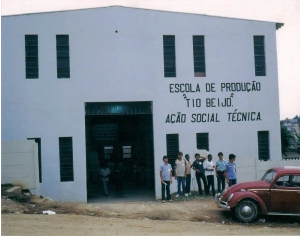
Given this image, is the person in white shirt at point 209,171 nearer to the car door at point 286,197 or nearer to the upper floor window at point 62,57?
the car door at point 286,197

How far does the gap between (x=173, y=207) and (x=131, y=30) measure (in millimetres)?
8183

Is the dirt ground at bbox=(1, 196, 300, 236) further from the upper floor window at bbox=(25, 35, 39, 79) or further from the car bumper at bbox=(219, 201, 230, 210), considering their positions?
the upper floor window at bbox=(25, 35, 39, 79)

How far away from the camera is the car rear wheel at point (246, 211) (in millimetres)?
12023

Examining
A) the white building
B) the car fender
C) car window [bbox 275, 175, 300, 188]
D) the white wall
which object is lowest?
the car fender

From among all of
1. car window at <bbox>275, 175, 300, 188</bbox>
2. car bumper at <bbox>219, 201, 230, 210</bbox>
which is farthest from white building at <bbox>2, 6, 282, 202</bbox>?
car window at <bbox>275, 175, 300, 188</bbox>

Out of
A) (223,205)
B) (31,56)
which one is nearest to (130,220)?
(223,205)

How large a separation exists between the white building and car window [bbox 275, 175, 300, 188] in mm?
6699

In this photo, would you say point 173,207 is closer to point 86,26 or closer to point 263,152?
point 263,152

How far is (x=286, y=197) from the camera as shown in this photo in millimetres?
11961

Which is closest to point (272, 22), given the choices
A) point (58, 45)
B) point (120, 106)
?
point (120, 106)

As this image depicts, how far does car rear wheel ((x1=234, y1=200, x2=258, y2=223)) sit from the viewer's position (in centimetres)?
1202

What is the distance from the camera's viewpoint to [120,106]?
1845 centimetres

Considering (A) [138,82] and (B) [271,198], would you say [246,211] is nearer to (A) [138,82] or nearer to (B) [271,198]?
(B) [271,198]

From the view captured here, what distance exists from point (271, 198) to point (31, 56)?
11.2m
